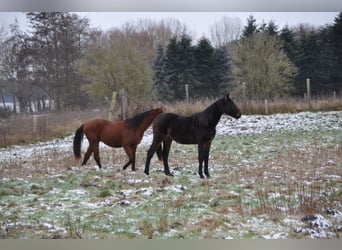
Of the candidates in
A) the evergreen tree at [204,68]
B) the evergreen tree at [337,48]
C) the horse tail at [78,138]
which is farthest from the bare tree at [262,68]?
the horse tail at [78,138]

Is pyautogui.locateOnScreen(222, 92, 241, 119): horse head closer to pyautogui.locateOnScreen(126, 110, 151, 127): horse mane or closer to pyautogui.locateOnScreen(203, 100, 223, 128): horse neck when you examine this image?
pyautogui.locateOnScreen(203, 100, 223, 128): horse neck

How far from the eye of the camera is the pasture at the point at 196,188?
255 centimetres

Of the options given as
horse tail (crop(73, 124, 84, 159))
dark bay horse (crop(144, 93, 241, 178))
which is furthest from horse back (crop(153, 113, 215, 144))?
horse tail (crop(73, 124, 84, 159))

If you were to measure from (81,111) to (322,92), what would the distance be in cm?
157

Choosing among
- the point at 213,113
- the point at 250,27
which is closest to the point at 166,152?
the point at 213,113

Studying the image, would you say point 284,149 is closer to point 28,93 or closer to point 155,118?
point 155,118

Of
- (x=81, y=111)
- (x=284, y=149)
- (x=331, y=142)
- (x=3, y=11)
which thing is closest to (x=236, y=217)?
(x=284, y=149)

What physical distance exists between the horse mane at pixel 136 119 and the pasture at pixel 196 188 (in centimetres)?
12

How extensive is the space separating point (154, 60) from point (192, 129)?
522 mm

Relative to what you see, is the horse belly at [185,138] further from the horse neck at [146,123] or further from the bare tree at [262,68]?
the bare tree at [262,68]

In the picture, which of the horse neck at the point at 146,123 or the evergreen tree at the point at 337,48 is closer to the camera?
the evergreen tree at the point at 337,48

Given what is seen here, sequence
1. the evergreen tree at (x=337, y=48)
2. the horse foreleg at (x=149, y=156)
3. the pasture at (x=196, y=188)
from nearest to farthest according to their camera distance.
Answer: the pasture at (x=196, y=188) → the evergreen tree at (x=337, y=48) → the horse foreleg at (x=149, y=156)

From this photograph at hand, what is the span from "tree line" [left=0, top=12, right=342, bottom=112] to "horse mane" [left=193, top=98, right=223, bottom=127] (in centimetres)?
9
